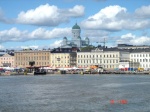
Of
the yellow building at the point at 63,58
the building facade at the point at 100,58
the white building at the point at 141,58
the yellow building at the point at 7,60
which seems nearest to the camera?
the white building at the point at 141,58

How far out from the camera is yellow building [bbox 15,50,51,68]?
164 meters

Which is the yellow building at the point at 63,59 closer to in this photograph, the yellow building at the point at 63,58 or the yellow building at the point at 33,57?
the yellow building at the point at 63,58

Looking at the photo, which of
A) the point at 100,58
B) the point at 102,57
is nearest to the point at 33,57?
the point at 100,58

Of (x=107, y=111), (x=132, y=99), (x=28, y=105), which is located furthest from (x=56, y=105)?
(x=132, y=99)

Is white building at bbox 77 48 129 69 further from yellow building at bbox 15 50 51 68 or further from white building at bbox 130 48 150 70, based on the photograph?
yellow building at bbox 15 50 51 68

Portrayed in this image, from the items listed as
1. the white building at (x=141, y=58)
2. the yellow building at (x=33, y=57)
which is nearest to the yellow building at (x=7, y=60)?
the yellow building at (x=33, y=57)

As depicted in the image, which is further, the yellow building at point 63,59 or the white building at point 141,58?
the yellow building at point 63,59

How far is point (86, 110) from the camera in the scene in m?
36.9

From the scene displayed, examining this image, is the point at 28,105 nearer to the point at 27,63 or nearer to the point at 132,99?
the point at 132,99

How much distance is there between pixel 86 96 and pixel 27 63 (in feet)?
395

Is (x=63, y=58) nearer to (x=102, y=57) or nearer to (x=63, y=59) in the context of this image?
(x=63, y=59)

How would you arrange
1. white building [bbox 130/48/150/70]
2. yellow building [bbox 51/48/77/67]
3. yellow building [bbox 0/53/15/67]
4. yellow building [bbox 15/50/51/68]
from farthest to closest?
yellow building [bbox 0/53/15/67] < yellow building [bbox 15/50/51/68] < yellow building [bbox 51/48/77/67] < white building [bbox 130/48/150/70]

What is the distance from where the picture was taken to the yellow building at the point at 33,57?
164 m

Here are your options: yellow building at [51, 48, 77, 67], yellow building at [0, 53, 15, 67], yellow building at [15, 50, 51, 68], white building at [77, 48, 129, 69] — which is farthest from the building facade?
yellow building at [0, 53, 15, 67]
